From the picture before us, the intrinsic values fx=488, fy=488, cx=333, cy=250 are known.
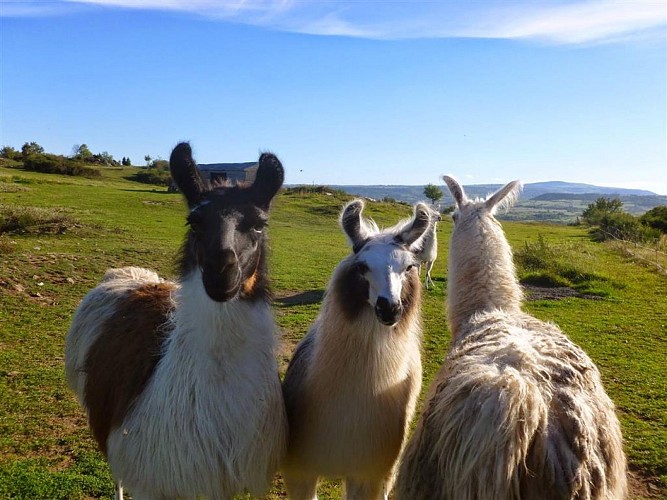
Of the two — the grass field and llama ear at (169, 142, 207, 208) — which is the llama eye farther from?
the grass field

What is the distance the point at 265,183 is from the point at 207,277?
2.23 ft

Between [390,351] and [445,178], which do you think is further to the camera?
[445,178]

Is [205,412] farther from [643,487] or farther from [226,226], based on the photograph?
[643,487]

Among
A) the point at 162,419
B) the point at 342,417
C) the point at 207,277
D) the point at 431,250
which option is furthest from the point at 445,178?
the point at 431,250

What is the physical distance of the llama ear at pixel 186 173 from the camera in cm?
271

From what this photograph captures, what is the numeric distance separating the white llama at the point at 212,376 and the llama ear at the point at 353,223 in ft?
2.11

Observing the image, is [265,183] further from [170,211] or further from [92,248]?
[170,211]

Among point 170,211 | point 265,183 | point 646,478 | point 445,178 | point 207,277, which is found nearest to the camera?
point 207,277

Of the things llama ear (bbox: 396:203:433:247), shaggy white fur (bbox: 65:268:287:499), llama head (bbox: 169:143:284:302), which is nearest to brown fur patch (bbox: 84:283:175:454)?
shaggy white fur (bbox: 65:268:287:499)

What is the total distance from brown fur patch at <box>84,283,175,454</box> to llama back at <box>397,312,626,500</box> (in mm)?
1675

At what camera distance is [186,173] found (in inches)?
107

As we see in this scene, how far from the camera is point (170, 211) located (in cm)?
2375

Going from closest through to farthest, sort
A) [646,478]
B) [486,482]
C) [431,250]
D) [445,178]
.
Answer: [486,482] → [646,478] → [445,178] → [431,250]

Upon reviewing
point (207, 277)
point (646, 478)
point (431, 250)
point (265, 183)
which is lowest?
point (646, 478)
